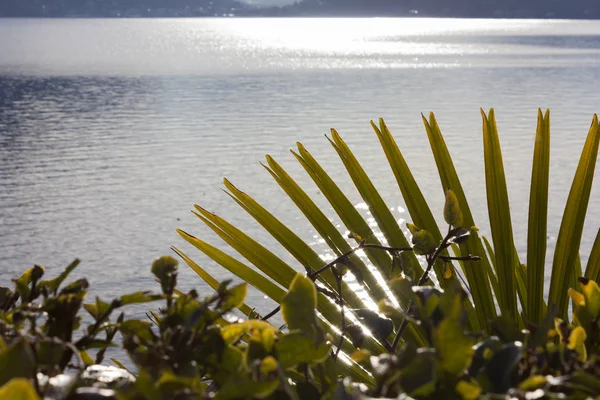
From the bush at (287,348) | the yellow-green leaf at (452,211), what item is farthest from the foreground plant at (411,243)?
the yellow-green leaf at (452,211)

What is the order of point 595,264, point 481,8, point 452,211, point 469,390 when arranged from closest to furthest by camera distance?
point 469,390 → point 452,211 → point 595,264 → point 481,8

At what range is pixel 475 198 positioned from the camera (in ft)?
60.3

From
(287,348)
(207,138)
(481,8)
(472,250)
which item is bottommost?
(207,138)

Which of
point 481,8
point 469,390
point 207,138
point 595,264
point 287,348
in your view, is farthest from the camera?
point 481,8

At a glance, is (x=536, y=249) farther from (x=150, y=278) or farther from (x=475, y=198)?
(x=475, y=198)

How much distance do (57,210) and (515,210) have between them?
923 cm

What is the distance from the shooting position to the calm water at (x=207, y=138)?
16.0 m

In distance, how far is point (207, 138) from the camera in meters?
27.7

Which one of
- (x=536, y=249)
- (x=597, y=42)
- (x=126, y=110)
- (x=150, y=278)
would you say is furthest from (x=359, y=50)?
(x=536, y=249)

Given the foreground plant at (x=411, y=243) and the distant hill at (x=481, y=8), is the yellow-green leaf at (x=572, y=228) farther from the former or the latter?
the distant hill at (x=481, y=8)

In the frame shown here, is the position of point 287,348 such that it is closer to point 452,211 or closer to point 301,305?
point 301,305

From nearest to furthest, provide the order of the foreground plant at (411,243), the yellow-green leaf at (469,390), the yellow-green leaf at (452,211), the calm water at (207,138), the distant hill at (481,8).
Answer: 1. the yellow-green leaf at (469,390)
2. the yellow-green leaf at (452,211)
3. the foreground plant at (411,243)
4. the calm water at (207,138)
5. the distant hill at (481,8)

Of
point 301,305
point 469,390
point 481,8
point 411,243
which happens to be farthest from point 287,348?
point 481,8

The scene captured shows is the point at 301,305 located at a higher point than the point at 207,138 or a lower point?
higher
